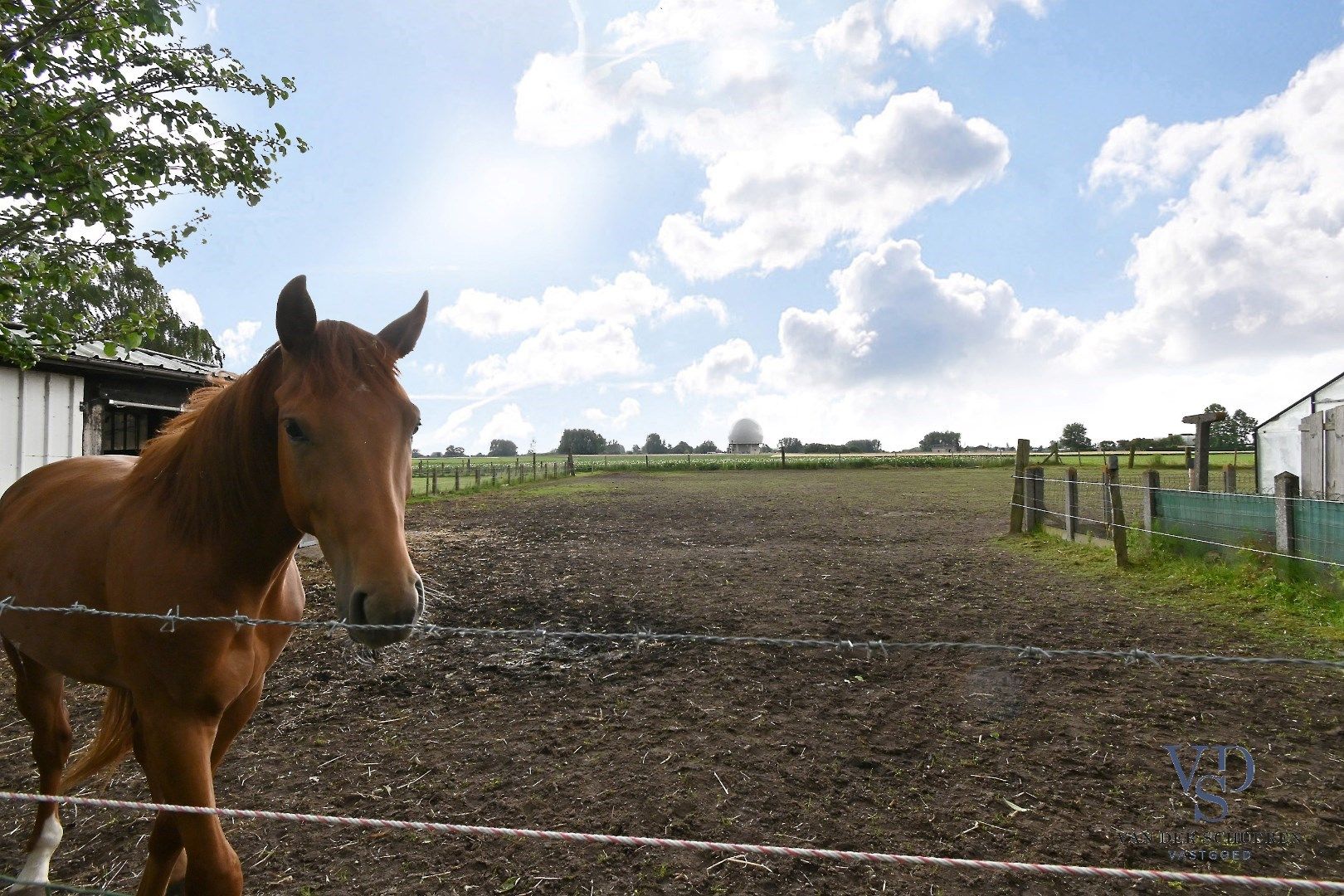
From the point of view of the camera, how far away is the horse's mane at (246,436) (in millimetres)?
1741

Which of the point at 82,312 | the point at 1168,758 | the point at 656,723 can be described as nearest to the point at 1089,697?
the point at 1168,758

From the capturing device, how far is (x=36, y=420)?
25.1 feet

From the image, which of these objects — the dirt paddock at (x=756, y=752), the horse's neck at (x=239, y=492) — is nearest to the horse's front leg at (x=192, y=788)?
the horse's neck at (x=239, y=492)

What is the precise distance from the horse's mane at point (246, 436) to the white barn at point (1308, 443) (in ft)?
33.5

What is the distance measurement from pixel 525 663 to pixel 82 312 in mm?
Result: 4243

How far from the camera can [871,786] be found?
10.3 feet

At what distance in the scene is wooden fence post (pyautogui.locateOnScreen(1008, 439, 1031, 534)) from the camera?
11336 mm

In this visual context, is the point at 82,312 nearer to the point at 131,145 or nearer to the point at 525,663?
the point at 131,145

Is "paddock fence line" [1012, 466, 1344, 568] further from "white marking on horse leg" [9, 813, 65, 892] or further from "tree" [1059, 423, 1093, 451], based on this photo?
"tree" [1059, 423, 1093, 451]

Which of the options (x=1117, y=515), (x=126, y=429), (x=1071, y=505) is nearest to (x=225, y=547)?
(x=1117, y=515)

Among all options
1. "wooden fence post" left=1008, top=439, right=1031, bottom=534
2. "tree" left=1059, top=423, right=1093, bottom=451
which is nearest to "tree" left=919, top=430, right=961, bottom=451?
"tree" left=1059, top=423, right=1093, bottom=451

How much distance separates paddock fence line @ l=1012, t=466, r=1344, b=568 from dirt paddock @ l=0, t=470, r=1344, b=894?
4.95 ft

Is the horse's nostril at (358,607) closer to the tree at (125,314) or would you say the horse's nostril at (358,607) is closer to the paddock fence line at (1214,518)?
the tree at (125,314)

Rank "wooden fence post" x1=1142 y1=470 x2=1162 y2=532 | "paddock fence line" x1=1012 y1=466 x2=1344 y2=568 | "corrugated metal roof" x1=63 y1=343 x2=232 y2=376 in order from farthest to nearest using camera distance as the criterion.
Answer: "wooden fence post" x1=1142 y1=470 x2=1162 y2=532
"corrugated metal roof" x1=63 y1=343 x2=232 y2=376
"paddock fence line" x1=1012 y1=466 x2=1344 y2=568
